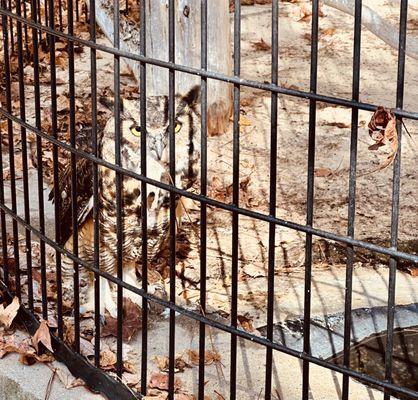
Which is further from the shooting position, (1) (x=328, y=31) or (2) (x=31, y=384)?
(1) (x=328, y=31)

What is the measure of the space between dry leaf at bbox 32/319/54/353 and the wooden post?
7.91 feet

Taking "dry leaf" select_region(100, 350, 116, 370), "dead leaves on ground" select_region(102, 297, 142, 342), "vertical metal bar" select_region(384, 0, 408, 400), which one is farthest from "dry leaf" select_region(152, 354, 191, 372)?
"vertical metal bar" select_region(384, 0, 408, 400)

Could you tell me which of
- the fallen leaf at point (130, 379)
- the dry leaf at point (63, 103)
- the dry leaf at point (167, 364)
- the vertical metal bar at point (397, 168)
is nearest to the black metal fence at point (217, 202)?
the vertical metal bar at point (397, 168)

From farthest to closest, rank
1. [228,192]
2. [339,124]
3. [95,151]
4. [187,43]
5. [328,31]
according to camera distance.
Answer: [328,31] < [339,124] < [187,43] < [228,192] < [95,151]

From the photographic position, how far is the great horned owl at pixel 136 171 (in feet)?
14.2

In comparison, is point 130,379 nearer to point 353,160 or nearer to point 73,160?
point 73,160

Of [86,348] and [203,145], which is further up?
[203,145]

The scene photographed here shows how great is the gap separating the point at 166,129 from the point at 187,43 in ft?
6.83

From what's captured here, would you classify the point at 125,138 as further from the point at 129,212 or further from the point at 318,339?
the point at 318,339

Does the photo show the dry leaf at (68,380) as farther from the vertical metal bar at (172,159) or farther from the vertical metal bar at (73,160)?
the vertical metal bar at (172,159)

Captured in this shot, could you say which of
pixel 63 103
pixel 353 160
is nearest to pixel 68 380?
pixel 353 160

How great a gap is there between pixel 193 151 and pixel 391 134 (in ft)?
6.76

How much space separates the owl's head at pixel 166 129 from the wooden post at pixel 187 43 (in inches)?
65.8

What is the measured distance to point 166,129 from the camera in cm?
432
